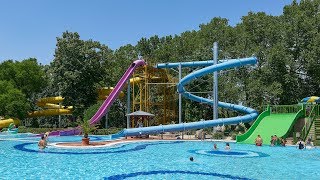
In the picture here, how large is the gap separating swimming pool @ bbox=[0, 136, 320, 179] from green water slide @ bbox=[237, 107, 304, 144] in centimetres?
360

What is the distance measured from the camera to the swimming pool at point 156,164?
1458 centimetres

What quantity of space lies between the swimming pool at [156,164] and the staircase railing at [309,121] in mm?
3244

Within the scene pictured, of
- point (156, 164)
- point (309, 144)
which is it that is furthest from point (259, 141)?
point (156, 164)

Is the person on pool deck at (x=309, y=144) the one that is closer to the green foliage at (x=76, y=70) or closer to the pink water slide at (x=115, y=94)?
the pink water slide at (x=115, y=94)

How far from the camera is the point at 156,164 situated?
17656mm

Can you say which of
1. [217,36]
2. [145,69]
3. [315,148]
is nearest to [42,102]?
[145,69]

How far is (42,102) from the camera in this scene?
180 feet

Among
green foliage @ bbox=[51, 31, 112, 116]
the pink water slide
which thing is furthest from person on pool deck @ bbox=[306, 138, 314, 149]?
green foliage @ bbox=[51, 31, 112, 116]

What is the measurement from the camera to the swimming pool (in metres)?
14.6

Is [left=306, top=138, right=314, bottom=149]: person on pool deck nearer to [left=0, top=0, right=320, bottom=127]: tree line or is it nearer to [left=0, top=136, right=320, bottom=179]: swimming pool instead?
[left=0, top=136, right=320, bottom=179]: swimming pool

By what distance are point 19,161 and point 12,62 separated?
4344 cm

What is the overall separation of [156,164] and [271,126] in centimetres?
1455

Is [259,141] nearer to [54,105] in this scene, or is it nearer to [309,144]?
[309,144]

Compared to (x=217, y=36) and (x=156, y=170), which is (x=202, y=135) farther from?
(x=217, y=36)
